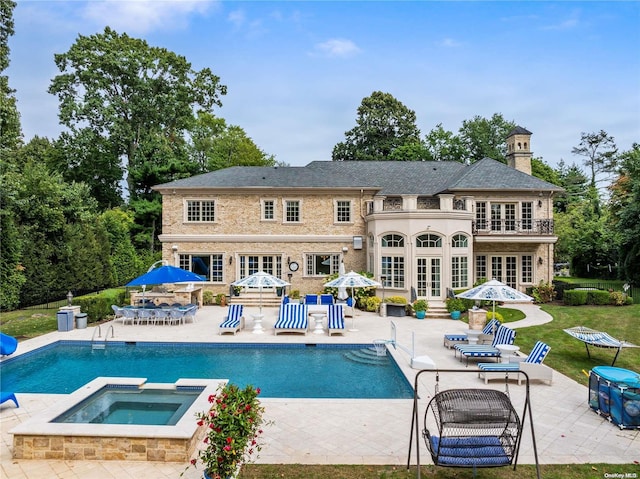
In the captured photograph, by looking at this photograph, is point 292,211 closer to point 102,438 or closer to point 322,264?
point 322,264

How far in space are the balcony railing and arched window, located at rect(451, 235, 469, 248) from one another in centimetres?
193

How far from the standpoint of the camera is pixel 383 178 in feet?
90.9

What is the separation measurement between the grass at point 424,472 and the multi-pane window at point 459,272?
15.5 m

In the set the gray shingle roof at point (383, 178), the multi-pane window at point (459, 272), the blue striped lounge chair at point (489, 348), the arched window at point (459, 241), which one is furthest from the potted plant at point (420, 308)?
the gray shingle roof at point (383, 178)

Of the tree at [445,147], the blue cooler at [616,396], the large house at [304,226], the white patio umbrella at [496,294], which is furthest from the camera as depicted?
the tree at [445,147]

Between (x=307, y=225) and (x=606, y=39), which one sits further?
(x=307, y=225)

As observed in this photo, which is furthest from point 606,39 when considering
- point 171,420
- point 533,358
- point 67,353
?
point 67,353

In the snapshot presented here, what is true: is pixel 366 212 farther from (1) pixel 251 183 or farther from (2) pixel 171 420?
(2) pixel 171 420

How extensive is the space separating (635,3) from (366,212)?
600 inches

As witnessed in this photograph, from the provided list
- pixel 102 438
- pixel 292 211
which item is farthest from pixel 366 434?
pixel 292 211

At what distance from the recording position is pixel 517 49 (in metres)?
15.6

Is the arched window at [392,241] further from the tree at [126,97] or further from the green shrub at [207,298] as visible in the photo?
the tree at [126,97]

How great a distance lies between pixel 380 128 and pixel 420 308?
35858 millimetres

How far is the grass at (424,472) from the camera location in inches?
236
